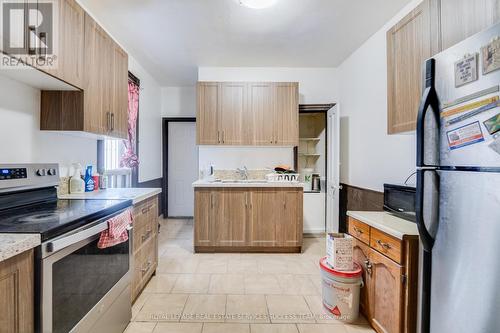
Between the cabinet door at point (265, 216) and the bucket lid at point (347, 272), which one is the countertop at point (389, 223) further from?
the cabinet door at point (265, 216)

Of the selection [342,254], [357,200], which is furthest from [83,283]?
[357,200]

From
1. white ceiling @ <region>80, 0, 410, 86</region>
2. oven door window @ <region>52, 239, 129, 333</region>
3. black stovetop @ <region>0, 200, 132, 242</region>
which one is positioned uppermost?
white ceiling @ <region>80, 0, 410, 86</region>

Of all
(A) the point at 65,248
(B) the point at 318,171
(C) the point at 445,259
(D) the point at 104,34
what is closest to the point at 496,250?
(C) the point at 445,259

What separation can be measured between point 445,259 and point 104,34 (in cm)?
283

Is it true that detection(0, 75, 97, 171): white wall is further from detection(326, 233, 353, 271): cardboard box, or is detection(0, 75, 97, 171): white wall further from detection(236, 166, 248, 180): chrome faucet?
detection(326, 233, 353, 271): cardboard box

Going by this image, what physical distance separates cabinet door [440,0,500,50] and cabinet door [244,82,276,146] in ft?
7.67

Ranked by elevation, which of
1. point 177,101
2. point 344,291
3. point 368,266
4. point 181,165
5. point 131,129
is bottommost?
point 344,291

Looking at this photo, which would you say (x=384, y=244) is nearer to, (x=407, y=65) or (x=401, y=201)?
(x=401, y=201)

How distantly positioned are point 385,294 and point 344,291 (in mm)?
322

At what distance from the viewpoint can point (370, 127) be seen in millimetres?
3053

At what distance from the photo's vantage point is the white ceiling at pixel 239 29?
240 centimetres

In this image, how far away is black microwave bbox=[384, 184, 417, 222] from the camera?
1765mm

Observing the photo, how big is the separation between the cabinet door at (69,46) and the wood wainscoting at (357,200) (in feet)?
9.76

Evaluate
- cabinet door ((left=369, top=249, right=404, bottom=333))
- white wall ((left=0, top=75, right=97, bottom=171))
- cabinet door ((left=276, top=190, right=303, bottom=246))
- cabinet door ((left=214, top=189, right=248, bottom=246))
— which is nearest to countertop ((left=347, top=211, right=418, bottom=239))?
cabinet door ((left=369, top=249, right=404, bottom=333))
